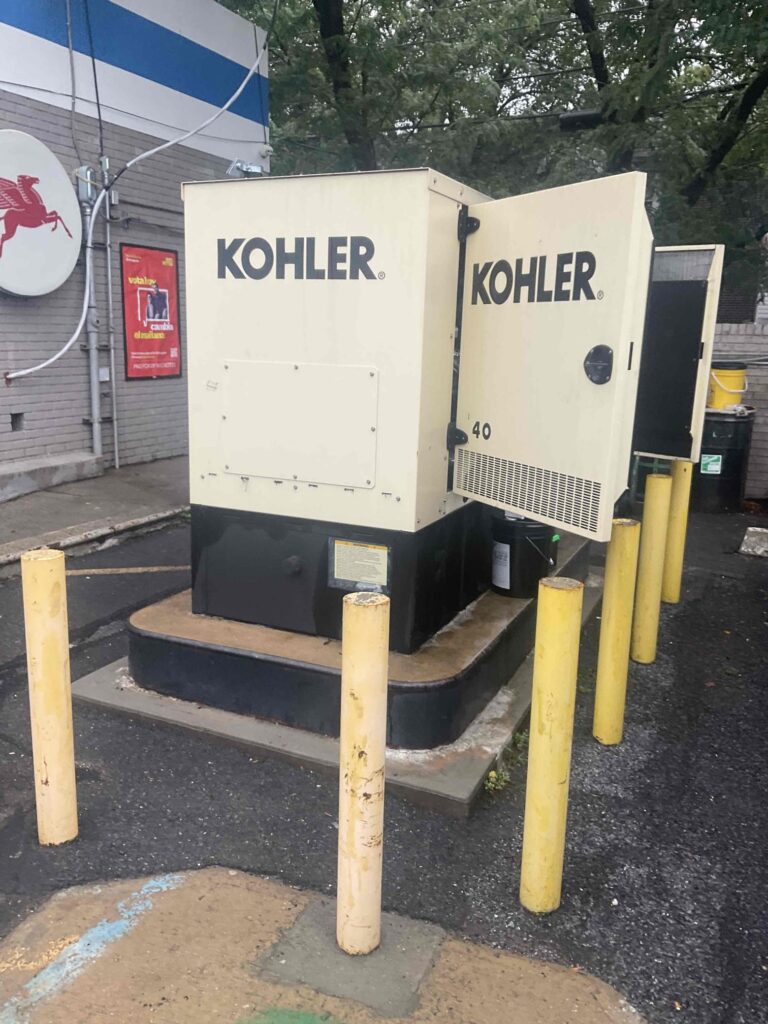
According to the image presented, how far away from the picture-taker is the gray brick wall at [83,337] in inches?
308

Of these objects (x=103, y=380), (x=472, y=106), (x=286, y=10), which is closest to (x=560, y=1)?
(x=472, y=106)

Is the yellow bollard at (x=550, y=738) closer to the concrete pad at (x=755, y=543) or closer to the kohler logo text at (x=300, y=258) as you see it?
the kohler logo text at (x=300, y=258)

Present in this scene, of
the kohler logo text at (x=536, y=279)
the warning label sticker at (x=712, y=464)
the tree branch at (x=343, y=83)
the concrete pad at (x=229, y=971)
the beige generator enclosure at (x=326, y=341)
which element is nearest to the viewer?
the concrete pad at (x=229, y=971)

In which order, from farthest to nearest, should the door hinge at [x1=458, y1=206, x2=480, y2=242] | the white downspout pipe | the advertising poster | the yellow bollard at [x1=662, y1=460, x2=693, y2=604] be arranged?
the advertising poster → the white downspout pipe → the yellow bollard at [x1=662, y1=460, x2=693, y2=604] → the door hinge at [x1=458, y1=206, x2=480, y2=242]

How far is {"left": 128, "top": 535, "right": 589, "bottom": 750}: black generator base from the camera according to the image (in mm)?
3443

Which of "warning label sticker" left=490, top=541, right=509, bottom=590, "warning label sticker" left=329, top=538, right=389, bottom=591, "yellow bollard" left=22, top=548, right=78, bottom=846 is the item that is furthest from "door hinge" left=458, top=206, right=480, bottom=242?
"yellow bollard" left=22, top=548, right=78, bottom=846

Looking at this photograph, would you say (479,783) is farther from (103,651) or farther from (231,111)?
(231,111)

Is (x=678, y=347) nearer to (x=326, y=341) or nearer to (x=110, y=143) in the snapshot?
(x=326, y=341)

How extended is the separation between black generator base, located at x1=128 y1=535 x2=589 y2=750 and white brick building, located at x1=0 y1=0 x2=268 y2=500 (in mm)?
4623

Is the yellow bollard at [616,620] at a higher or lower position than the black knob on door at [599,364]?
lower

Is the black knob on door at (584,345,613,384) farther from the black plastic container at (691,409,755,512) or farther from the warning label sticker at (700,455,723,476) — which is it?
the warning label sticker at (700,455,723,476)

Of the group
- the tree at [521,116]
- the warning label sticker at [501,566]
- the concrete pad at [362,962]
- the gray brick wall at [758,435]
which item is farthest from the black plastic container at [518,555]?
the tree at [521,116]

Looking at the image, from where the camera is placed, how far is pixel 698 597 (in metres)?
6.14

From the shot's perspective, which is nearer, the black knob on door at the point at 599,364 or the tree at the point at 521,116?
the black knob on door at the point at 599,364
